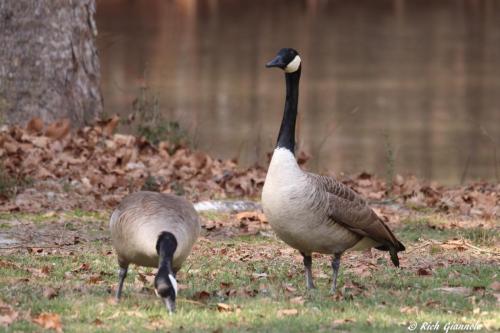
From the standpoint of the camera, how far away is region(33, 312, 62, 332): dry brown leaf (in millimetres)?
6152

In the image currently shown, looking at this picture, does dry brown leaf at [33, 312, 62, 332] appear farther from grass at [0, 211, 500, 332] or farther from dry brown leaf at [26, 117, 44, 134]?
dry brown leaf at [26, 117, 44, 134]

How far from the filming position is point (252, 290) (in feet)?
24.7

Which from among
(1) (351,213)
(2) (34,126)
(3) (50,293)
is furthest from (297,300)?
(2) (34,126)

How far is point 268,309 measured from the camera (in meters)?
6.75

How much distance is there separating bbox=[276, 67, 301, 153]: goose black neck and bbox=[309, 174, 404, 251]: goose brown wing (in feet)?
1.00

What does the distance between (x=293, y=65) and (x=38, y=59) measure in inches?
281

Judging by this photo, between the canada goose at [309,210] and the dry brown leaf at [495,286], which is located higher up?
the canada goose at [309,210]

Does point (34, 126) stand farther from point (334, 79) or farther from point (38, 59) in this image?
point (334, 79)

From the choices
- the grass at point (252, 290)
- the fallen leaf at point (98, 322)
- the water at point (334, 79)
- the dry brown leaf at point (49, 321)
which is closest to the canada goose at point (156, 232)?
the grass at point (252, 290)

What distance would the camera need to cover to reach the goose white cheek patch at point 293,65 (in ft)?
26.4

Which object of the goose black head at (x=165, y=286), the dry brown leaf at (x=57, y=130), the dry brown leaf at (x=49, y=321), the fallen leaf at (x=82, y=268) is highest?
the goose black head at (x=165, y=286)

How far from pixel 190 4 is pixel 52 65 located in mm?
33341

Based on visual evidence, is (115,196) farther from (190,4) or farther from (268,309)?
(190,4)

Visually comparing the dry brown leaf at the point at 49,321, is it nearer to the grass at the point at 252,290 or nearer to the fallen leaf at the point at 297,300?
the grass at the point at 252,290
